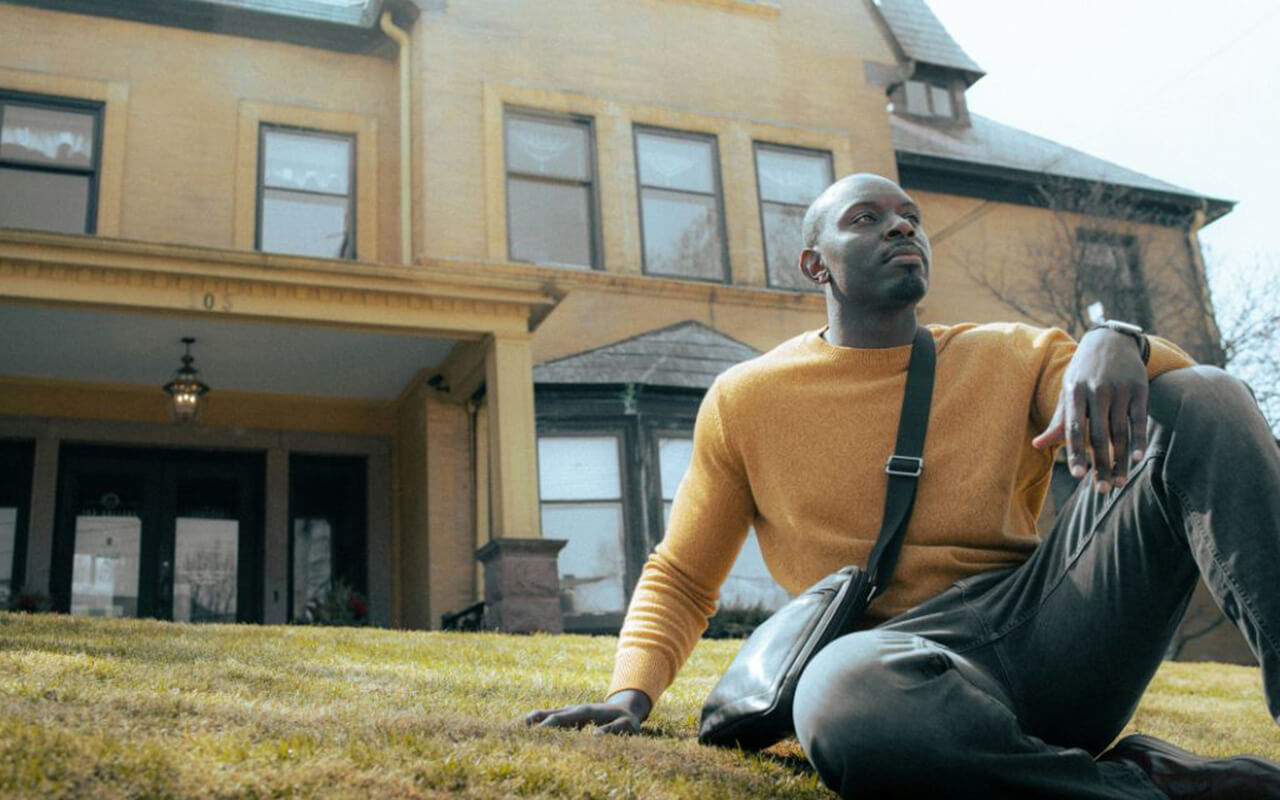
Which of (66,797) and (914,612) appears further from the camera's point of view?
(914,612)

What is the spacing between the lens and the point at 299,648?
18.2 ft

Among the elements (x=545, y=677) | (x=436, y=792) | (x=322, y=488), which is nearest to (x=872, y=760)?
(x=436, y=792)

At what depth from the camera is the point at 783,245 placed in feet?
41.4

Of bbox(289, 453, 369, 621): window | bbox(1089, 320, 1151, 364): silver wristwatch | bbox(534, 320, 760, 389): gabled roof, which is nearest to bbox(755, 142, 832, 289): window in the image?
bbox(534, 320, 760, 389): gabled roof

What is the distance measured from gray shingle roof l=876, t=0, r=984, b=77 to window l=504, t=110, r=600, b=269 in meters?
5.37

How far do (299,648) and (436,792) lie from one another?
3497mm

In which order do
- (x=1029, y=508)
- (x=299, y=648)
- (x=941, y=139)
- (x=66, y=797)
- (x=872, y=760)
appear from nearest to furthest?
(x=66, y=797)
(x=872, y=760)
(x=1029, y=508)
(x=299, y=648)
(x=941, y=139)

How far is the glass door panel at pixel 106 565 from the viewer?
10898 mm

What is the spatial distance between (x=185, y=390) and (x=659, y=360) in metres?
4.14

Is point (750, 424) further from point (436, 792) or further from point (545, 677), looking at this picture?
point (545, 677)

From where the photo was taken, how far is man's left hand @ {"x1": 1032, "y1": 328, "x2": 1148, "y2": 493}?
90.0 inches

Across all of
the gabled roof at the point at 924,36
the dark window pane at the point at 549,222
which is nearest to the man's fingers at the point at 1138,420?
the dark window pane at the point at 549,222

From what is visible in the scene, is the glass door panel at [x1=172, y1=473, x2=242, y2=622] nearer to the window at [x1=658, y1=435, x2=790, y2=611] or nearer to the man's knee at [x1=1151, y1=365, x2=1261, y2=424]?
the window at [x1=658, y1=435, x2=790, y2=611]

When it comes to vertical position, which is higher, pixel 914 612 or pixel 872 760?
pixel 914 612
